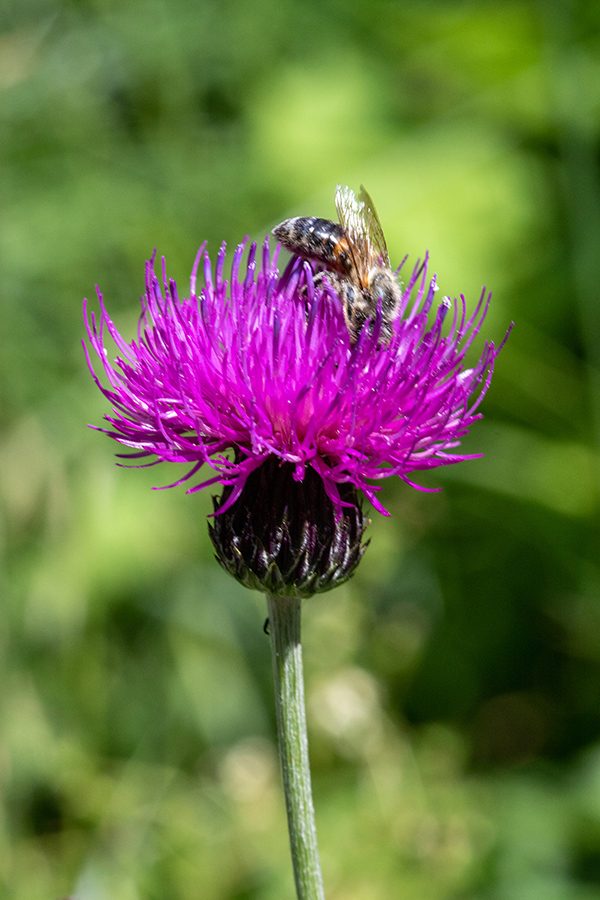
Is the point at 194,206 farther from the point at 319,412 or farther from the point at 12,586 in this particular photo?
the point at 319,412

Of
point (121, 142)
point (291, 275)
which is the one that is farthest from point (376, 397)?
point (121, 142)

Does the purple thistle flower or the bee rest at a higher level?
the bee

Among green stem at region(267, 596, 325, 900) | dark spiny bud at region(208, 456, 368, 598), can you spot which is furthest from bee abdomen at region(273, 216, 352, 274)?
green stem at region(267, 596, 325, 900)

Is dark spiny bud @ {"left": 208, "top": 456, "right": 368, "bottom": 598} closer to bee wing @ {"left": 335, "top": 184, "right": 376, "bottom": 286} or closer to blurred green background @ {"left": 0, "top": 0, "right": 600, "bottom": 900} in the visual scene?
bee wing @ {"left": 335, "top": 184, "right": 376, "bottom": 286}

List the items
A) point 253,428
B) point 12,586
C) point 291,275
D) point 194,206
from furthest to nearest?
point 194,206, point 12,586, point 291,275, point 253,428

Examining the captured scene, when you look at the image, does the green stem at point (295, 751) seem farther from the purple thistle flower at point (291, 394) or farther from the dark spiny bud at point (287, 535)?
the purple thistle flower at point (291, 394)

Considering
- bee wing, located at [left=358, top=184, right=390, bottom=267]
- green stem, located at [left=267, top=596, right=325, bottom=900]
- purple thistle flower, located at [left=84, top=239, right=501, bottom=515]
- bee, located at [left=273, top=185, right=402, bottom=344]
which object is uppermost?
bee wing, located at [left=358, top=184, right=390, bottom=267]

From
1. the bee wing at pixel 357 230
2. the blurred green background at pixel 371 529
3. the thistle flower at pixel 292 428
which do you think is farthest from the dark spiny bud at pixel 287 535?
the blurred green background at pixel 371 529
